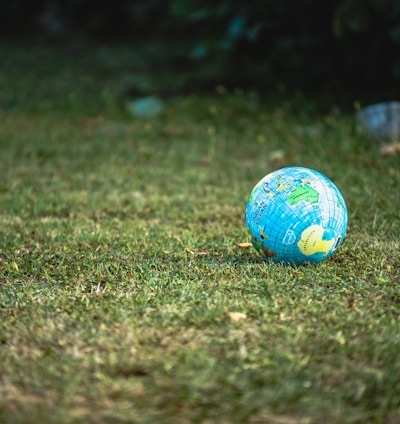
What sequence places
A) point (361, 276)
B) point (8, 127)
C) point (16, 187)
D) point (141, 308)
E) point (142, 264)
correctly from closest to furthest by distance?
point (141, 308)
point (361, 276)
point (142, 264)
point (16, 187)
point (8, 127)

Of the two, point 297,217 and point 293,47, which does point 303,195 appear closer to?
point 297,217

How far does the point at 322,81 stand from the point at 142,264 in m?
5.95

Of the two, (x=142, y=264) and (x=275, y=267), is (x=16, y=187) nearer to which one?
(x=142, y=264)

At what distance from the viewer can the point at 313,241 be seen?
11.6 feet

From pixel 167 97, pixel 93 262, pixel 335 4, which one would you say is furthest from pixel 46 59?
pixel 93 262

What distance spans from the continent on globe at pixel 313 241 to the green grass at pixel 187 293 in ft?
0.35

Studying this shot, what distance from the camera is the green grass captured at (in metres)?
2.42

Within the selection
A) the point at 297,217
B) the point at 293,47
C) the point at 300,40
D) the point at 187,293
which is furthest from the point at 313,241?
the point at 293,47

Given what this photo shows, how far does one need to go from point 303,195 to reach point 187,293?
2.72 ft

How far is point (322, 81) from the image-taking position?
9016 millimetres

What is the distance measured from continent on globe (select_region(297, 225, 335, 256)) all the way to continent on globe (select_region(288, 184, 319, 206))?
0.50 ft

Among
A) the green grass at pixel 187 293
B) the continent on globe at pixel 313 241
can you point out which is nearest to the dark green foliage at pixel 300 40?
the green grass at pixel 187 293

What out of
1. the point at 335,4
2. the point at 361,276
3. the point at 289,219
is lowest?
the point at 361,276

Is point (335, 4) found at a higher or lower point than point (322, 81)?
higher
